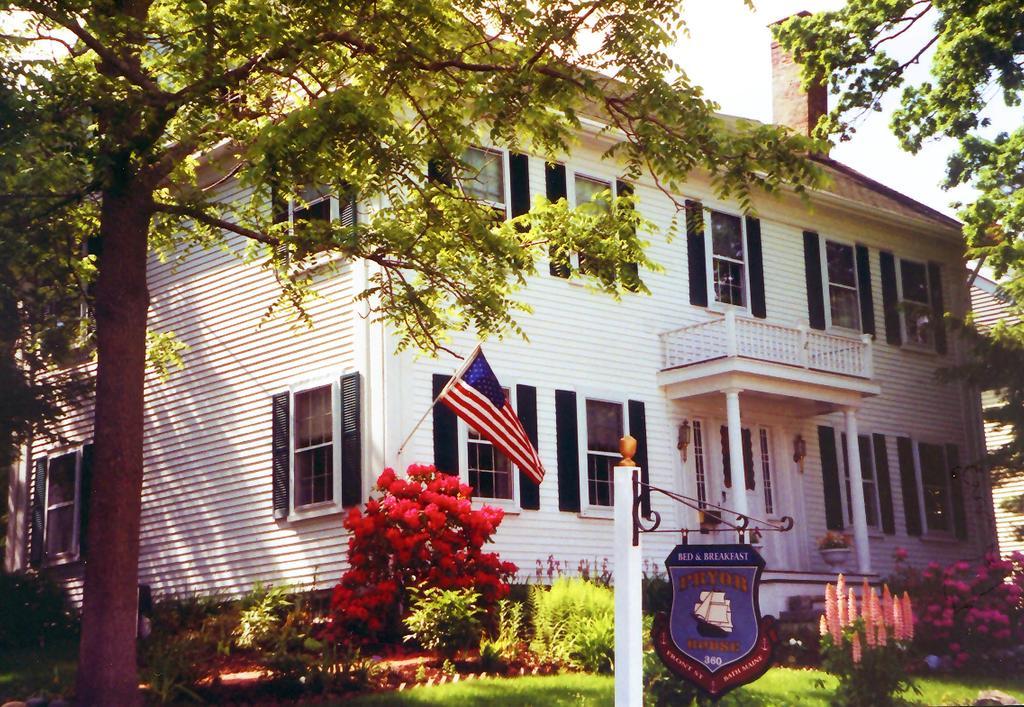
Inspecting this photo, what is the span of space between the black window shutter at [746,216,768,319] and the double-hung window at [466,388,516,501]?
617 cm

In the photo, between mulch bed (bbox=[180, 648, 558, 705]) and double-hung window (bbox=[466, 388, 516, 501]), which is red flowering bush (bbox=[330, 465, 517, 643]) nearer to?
mulch bed (bbox=[180, 648, 558, 705])

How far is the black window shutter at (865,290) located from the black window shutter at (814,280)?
1108mm

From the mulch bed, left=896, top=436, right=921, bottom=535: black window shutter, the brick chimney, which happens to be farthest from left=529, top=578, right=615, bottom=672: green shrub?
the brick chimney

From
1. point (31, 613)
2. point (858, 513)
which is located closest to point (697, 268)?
point (858, 513)

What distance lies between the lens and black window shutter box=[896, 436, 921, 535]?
75.2ft

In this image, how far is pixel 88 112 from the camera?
43.3ft

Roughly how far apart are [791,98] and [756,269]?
458 centimetres

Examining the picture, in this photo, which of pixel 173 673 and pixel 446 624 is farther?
pixel 446 624

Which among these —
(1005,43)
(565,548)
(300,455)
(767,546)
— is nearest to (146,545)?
(300,455)

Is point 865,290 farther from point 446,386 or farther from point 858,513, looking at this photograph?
point 446,386

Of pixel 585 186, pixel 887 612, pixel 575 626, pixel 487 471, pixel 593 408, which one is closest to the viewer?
pixel 887 612

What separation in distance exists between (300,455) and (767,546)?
7.82 meters

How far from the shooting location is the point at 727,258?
21.2 meters

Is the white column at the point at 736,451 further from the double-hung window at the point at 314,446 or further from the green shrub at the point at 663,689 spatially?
the green shrub at the point at 663,689
